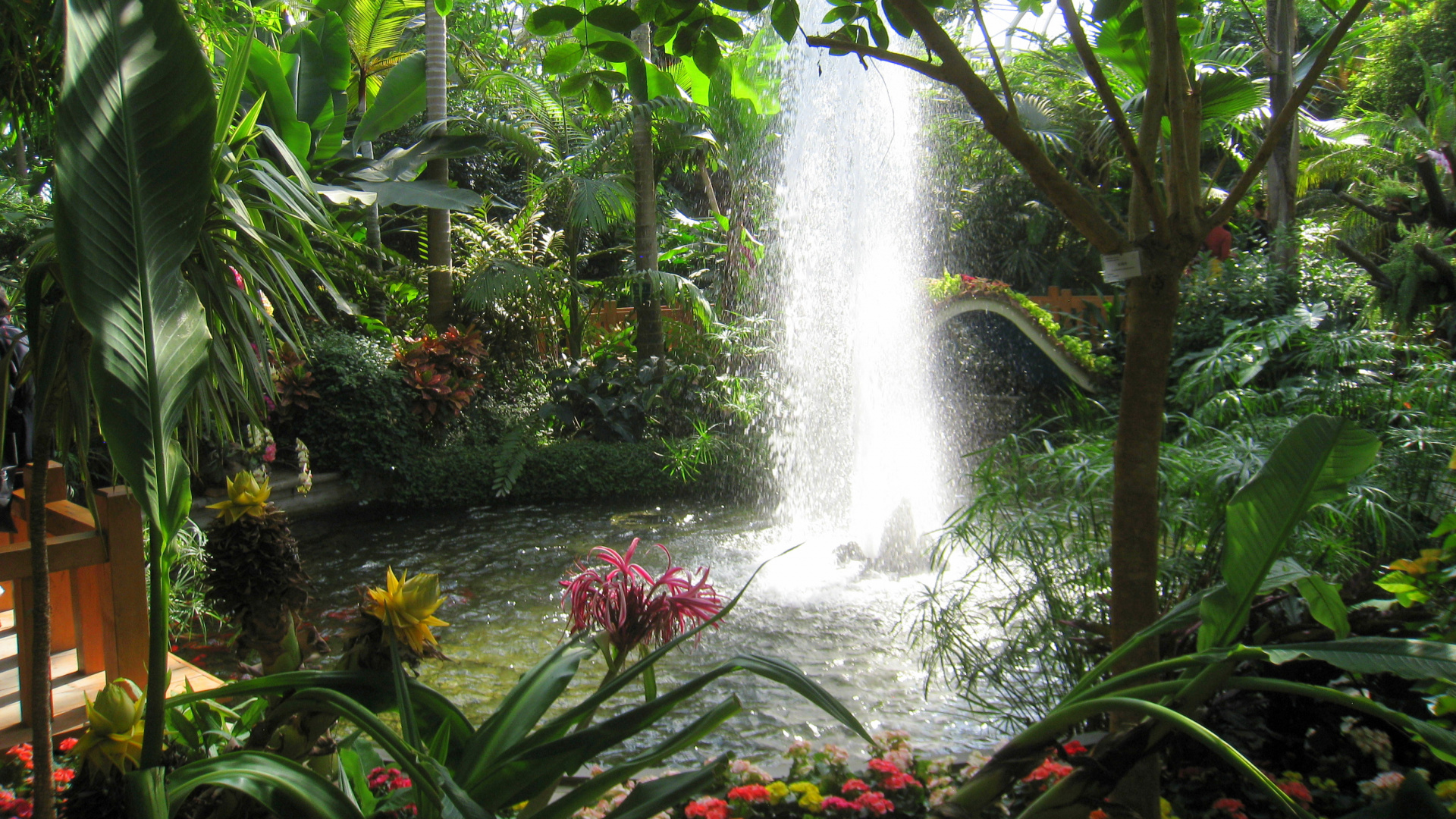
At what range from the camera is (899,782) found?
6.24 feet

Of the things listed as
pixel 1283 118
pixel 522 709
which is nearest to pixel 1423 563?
pixel 1283 118

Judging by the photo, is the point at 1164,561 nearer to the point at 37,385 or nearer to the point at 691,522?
the point at 37,385

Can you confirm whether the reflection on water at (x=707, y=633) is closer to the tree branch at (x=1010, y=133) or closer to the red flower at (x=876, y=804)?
the red flower at (x=876, y=804)

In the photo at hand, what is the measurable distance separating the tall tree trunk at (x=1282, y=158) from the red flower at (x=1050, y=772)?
7.46 m

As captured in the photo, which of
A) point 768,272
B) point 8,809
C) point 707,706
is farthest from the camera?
point 768,272

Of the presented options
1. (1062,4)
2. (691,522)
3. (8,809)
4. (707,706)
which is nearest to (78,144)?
(8,809)

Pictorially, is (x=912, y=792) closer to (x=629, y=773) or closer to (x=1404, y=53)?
(x=629, y=773)

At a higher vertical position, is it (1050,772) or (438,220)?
(438,220)

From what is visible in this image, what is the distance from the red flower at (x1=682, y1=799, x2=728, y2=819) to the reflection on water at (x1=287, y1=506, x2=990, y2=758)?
762mm

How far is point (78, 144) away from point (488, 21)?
21.4 m

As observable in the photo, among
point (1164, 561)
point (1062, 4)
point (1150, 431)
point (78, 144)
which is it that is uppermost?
point (1062, 4)

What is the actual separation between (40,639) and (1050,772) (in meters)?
1.91

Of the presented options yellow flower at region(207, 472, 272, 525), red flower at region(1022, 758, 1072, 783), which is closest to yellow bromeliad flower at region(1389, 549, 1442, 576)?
red flower at region(1022, 758, 1072, 783)

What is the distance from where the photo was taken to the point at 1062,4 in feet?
5.51
